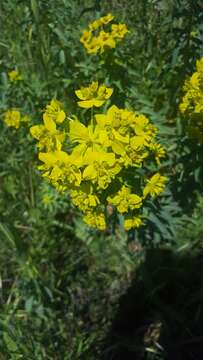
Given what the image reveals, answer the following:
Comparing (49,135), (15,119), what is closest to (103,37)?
(15,119)

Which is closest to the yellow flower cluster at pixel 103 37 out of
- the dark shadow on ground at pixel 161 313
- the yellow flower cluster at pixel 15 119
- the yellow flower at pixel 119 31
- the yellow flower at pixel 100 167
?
the yellow flower at pixel 119 31

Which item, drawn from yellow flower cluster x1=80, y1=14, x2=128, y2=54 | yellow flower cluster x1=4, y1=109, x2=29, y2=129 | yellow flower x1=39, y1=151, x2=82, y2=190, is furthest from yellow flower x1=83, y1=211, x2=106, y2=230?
yellow flower cluster x1=4, y1=109, x2=29, y2=129

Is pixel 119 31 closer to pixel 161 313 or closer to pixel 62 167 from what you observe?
pixel 62 167

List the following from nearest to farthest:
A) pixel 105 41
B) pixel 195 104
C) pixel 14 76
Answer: pixel 195 104, pixel 105 41, pixel 14 76

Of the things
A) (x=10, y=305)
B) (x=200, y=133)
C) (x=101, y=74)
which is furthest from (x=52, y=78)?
(x=10, y=305)

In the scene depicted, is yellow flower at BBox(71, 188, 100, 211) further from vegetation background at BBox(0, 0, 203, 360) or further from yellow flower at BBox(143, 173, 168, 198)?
vegetation background at BBox(0, 0, 203, 360)

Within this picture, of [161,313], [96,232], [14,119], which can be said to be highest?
[14,119]
